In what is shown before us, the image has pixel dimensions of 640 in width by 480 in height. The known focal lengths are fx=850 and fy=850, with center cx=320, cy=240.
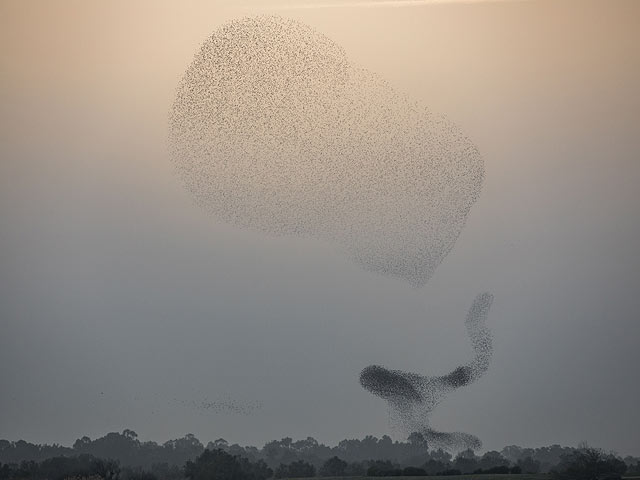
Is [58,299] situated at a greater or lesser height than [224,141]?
lesser

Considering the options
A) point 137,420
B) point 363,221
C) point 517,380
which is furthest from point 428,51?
point 137,420

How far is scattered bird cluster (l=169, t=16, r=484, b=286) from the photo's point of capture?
5.33m

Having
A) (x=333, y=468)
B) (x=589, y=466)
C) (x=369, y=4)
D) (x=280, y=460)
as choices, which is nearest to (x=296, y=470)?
(x=280, y=460)

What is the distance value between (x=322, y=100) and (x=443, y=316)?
155 cm

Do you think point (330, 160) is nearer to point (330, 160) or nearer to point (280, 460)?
point (330, 160)

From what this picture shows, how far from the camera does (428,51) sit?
17.6 ft

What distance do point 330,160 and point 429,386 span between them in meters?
1.53

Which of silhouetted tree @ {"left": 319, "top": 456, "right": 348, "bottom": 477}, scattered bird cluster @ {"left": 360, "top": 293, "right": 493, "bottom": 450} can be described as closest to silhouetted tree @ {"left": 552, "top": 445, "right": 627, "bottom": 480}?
scattered bird cluster @ {"left": 360, "top": 293, "right": 493, "bottom": 450}

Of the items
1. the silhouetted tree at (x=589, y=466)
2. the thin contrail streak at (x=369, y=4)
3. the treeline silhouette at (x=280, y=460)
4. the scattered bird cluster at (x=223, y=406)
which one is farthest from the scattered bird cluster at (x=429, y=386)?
the thin contrail streak at (x=369, y=4)

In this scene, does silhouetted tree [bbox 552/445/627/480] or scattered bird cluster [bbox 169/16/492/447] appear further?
scattered bird cluster [bbox 169/16/492/447]

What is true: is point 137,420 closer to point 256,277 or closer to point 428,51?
point 256,277

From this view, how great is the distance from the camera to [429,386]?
5207 millimetres

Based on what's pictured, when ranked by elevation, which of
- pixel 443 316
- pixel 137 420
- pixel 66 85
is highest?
pixel 66 85

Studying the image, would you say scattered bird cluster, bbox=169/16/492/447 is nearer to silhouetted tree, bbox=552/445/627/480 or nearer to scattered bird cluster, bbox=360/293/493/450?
scattered bird cluster, bbox=360/293/493/450
